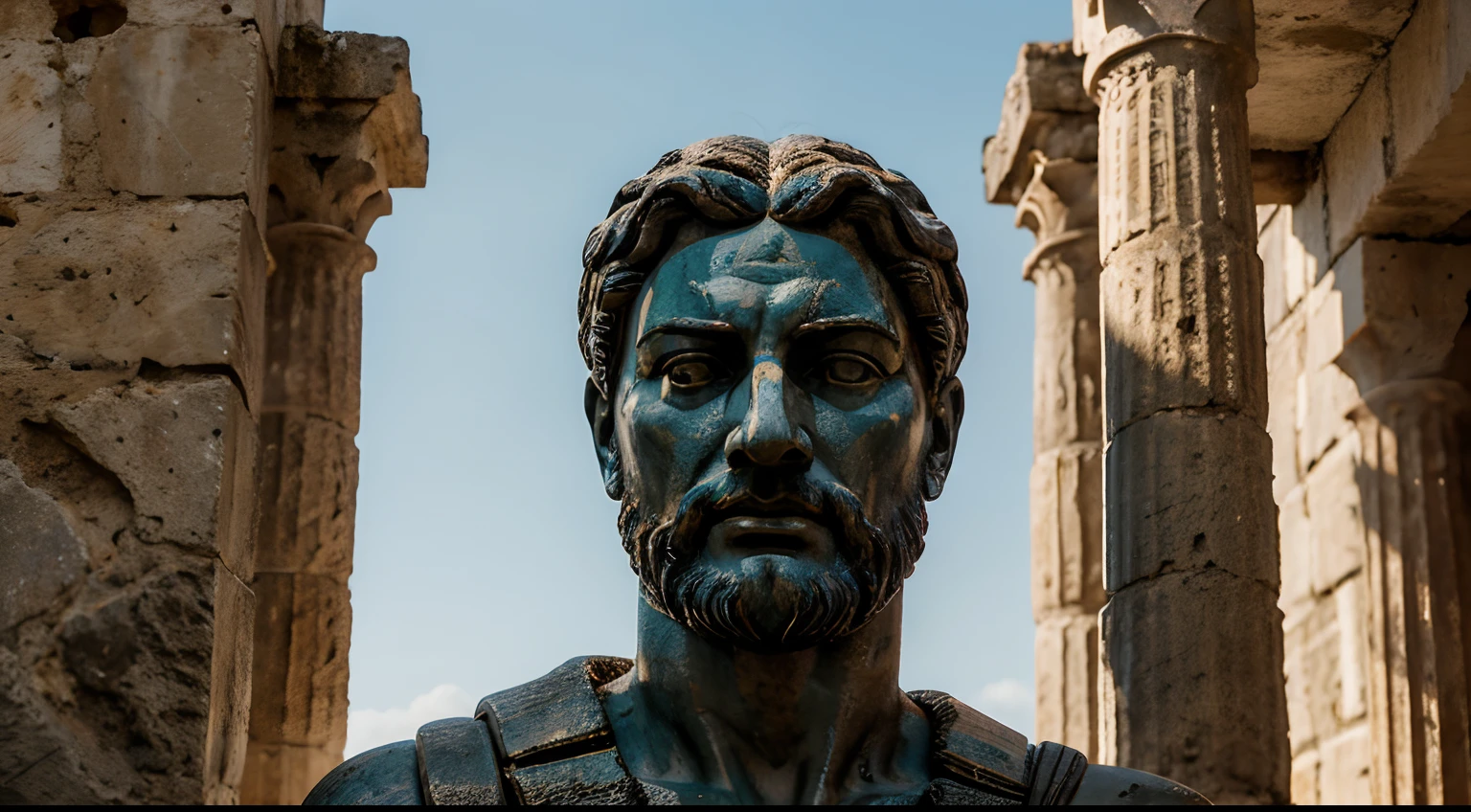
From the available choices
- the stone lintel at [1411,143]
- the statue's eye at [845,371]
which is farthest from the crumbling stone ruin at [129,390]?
the stone lintel at [1411,143]

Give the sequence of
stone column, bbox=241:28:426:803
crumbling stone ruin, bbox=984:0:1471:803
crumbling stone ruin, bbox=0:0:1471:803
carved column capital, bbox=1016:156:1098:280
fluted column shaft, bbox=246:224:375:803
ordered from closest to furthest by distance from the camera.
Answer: crumbling stone ruin, bbox=0:0:1471:803 < crumbling stone ruin, bbox=984:0:1471:803 < stone column, bbox=241:28:426:803 < fluted column shaft, bbox=246:224:375:803 < carved column capital, bbox=1016:156:1098:280

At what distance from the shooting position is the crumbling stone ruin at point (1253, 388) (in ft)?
28.8

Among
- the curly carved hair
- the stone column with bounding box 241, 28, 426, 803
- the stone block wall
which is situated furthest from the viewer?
the stone block wall

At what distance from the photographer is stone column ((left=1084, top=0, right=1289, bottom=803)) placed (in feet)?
28.2

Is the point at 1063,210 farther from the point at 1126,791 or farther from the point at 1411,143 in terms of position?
the point at 1126,791

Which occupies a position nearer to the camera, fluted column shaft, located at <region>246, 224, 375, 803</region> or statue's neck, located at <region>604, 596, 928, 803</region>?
statue's neck, located at <region>604, 596, 928, 803</region>

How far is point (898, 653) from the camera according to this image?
11.1 ft

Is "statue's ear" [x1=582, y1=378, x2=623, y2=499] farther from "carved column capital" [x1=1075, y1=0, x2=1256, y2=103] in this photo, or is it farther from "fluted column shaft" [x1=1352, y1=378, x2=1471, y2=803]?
"fluted column shaft" [x1=1352, y1=378, x2=1471, y2=803]

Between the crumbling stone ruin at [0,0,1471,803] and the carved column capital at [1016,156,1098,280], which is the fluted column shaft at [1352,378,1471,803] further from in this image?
the carved column capital at [1016,156,1098,280]

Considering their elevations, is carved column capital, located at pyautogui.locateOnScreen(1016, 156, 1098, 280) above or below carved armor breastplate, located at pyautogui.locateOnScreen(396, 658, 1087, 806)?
above

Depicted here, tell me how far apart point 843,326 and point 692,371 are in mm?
229

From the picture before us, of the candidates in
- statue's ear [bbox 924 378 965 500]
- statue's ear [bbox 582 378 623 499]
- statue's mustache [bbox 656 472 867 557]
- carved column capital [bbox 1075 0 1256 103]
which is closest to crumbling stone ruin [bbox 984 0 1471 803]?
carved column capital [bbox 1075 0 1256 103]

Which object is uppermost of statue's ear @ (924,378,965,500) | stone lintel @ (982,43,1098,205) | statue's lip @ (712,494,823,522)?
stone lintel @ (982,43,1098,205)

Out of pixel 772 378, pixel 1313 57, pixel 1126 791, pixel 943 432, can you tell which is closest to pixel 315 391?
pixel 1313 57
